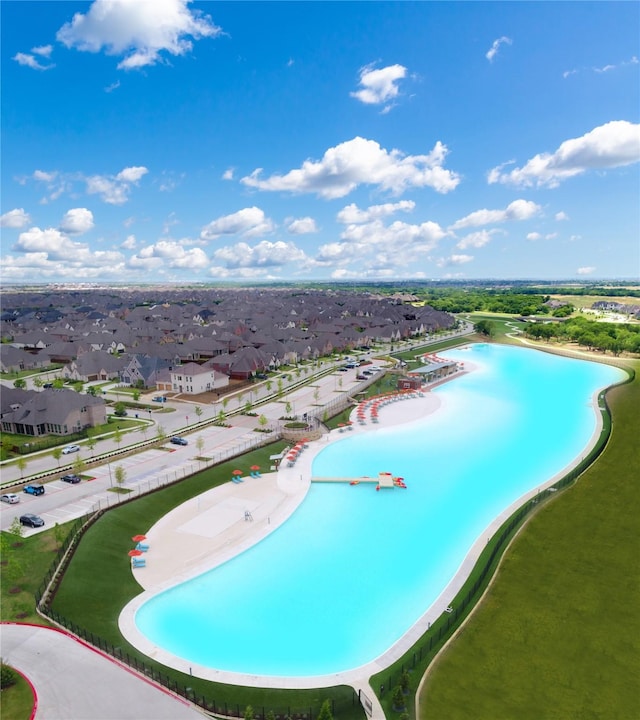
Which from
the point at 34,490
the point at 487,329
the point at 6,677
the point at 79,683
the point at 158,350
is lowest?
the point at 79,683

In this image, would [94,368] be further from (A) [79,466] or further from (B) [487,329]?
(B) [487,329]

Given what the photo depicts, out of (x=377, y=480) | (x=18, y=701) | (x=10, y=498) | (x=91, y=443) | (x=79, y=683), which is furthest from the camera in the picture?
(x=91, y=443)

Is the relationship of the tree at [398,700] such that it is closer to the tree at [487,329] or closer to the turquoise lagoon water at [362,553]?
the turquoise lagoon water at [362,553]

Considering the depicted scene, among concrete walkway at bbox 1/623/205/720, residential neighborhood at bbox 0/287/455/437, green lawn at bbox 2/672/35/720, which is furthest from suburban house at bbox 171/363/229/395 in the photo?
green lawn at bbox 2/672/35/720

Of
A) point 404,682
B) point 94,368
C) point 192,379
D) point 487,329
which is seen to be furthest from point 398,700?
point 487,329

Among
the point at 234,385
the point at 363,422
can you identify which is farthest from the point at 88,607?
the point at 234,385

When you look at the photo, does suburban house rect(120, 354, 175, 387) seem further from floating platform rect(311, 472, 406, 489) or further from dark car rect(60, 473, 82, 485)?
floating platform rect(311, 472, 406, 489)

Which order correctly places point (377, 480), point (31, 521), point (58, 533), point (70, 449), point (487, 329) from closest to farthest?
point (58, 533), point (31, 521), point (377, 480), point (70, 449), point (487, 329)

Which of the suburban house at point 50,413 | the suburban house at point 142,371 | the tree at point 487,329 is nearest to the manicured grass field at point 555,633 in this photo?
the suburban house at point 50,413

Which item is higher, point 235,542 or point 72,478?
point 72,478
